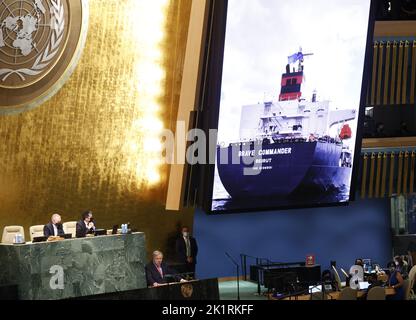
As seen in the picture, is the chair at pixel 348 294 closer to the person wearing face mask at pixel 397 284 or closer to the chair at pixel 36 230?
the person wearing face mask at pixel 397 284

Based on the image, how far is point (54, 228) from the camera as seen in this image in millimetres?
13578

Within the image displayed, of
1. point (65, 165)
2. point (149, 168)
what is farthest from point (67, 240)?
point (149, 168)

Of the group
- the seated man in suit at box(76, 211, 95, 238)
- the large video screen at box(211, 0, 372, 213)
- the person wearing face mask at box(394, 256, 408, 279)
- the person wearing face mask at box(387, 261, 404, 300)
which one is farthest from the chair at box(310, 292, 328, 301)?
the seated man in suit at box(76, 211, 95, 238)

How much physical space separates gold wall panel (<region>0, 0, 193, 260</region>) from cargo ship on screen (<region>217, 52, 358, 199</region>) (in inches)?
56.4

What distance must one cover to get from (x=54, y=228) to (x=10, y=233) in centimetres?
95

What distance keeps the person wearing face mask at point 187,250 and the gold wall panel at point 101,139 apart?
0.44 meters

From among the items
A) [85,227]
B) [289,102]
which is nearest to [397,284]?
[289,102]

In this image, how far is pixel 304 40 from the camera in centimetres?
1606

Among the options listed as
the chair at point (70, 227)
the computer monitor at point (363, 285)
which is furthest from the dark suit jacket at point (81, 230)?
the computer monitor at point (363, 285)

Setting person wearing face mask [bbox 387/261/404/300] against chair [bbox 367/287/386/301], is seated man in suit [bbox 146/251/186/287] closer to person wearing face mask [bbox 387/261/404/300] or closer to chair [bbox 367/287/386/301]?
chair [bbox 367/287/386/301]

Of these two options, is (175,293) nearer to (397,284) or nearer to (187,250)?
(187,250)

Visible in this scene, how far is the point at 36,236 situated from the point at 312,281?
6.01 metres

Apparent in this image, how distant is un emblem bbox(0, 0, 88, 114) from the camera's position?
559 inches
